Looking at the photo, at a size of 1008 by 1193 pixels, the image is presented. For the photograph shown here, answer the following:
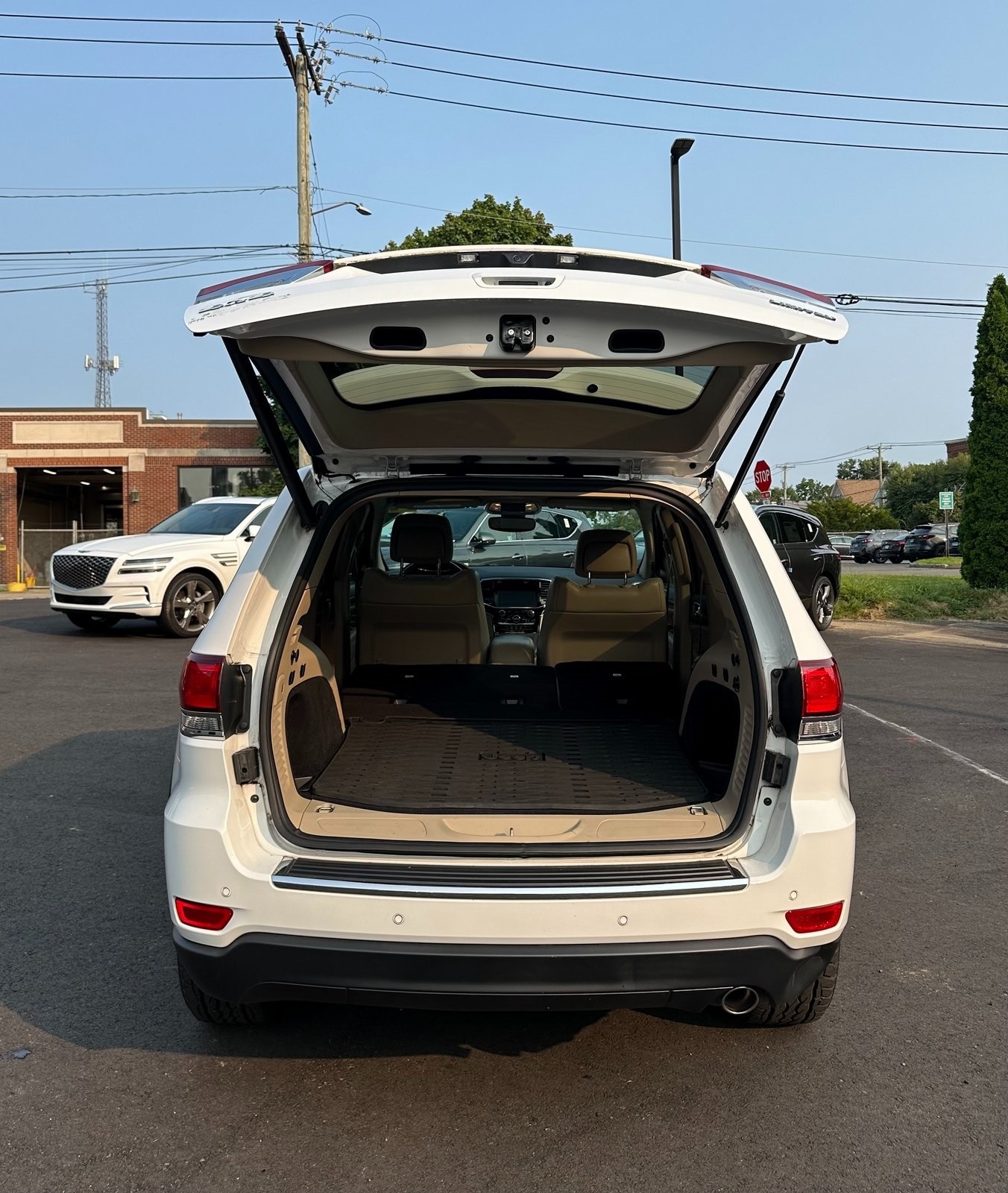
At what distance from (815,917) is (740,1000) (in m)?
0.31

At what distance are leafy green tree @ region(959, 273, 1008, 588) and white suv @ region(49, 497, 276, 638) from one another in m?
11.6

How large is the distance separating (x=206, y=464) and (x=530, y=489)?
2970cm

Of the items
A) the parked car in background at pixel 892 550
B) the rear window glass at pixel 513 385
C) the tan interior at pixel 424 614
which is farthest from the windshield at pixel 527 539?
the parked car in background at pixel 892 550

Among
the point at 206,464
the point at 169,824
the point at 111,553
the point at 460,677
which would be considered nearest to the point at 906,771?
the point at 460,677

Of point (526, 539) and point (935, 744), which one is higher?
point (526, 539)

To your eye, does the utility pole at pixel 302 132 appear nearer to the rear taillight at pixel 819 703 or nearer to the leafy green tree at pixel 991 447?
the leafy green tree at pixel 991 447

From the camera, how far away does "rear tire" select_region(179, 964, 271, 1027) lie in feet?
9.95

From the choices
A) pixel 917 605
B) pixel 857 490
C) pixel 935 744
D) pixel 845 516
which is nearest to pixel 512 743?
pixel 935 744

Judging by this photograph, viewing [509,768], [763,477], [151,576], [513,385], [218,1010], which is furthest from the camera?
[763,477]

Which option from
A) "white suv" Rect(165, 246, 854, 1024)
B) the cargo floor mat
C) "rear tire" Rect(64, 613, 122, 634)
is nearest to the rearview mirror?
the cargo floor mat

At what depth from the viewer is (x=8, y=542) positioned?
104ft

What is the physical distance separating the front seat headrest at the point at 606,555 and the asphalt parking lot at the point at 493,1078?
1.74m

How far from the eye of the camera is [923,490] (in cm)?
8369

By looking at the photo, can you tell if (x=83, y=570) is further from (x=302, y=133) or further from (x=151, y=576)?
(x=302, y=133)
